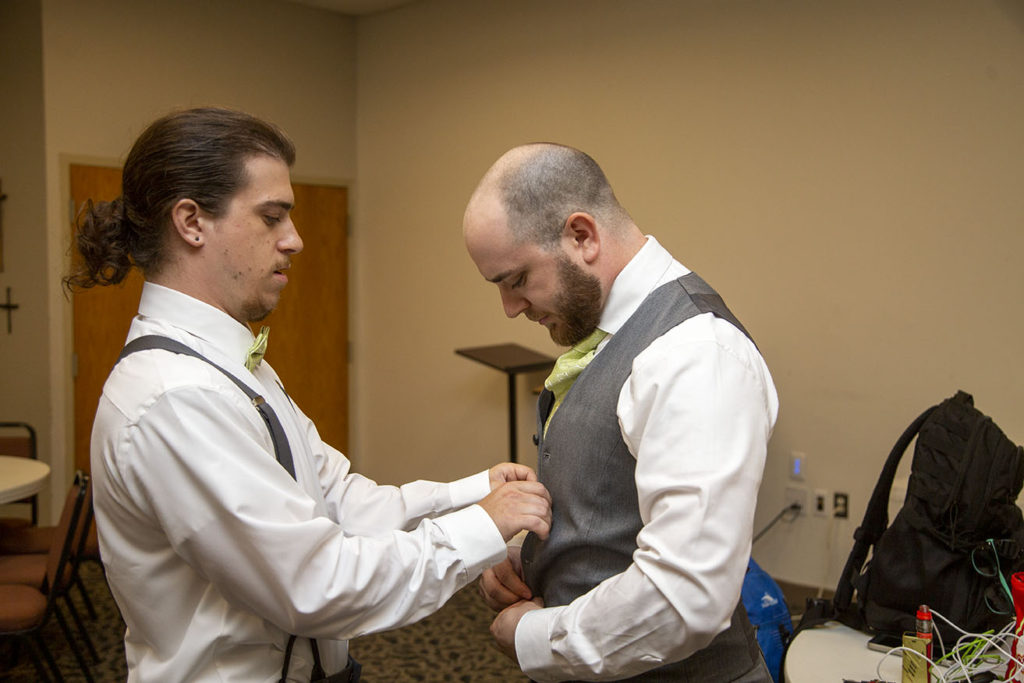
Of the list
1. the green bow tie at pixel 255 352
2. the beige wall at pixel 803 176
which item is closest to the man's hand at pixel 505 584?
the green bow tie at pixel 255 352

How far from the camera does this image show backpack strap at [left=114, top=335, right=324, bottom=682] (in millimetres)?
1321

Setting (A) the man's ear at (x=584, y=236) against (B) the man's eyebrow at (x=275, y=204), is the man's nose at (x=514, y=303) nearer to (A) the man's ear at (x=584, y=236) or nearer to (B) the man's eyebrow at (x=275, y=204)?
(A) the man's ear at (x=584, y=236)

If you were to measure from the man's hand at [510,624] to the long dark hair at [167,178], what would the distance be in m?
0.80

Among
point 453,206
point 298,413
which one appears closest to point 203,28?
point 453,206

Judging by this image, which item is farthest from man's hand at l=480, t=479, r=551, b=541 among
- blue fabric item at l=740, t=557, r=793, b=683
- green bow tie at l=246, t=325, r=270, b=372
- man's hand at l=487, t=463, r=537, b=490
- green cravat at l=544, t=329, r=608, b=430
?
blue fabric item at l=740, t=557, r=793, b=683

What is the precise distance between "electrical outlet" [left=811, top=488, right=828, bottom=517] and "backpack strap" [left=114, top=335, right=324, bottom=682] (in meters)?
3.01

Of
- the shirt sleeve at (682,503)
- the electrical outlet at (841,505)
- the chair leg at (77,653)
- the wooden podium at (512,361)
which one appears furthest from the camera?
the wooden podium at (512,361)

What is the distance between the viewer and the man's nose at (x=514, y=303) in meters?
1.42

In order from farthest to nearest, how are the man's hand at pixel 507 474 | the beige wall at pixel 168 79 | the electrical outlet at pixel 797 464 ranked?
the beige wall at pixel 168 79 < the electrical outlet at pixel 797 464 < the man's hand at pixel 507 474

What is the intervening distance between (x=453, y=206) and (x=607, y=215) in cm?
399

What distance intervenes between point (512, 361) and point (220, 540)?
3291 mm

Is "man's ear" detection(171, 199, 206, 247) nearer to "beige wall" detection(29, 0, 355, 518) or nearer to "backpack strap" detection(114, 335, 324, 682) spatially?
"backpack strap" detection(114, 335, 324, 682)

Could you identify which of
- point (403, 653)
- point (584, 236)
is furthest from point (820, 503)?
point (584, 236)

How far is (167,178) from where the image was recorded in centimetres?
138
